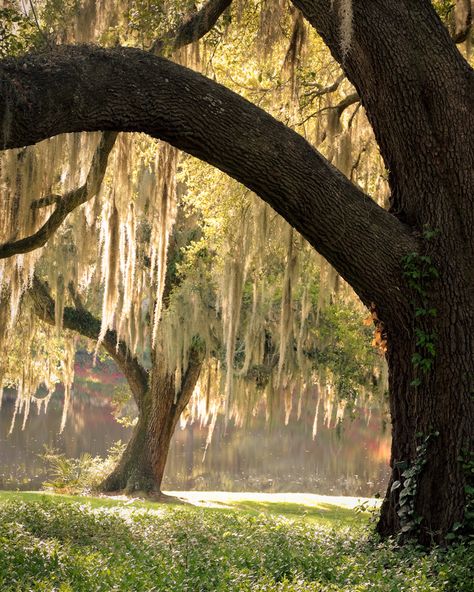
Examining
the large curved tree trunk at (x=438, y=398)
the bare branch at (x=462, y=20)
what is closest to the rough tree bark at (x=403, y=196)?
the large curved tree trunk at (x=438, y=398)

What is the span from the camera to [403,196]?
6.70 meters

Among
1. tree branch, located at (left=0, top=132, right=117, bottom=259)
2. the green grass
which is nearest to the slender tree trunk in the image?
tree branch, located at (left=0, top=132, right=117, bottom=259)

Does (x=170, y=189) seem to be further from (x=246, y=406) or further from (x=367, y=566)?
(x=246, y=406)

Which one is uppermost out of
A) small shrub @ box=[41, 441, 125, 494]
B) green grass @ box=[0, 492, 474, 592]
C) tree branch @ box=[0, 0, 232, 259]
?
tree branch @ box=[0, 0, 232, 259]

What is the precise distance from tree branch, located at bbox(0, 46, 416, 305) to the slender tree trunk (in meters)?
8.90

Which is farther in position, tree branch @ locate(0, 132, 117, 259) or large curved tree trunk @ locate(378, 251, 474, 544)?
tree branch @ locate(0, 132, 117, 259)

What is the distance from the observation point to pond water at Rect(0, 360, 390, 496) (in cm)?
2175

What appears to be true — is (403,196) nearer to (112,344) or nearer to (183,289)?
(183,289)

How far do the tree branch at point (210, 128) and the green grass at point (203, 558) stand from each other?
1877mm

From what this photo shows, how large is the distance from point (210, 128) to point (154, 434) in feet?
33.0

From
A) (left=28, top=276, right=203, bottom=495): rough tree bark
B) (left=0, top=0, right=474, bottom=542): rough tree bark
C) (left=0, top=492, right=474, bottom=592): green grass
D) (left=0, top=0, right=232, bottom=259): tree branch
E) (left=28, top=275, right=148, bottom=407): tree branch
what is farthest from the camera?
Answer: (left=28, top=275, right=148, bottom=407): tree branch

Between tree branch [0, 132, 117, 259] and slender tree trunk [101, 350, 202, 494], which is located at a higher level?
tree branch [0, 132, 117, 259]

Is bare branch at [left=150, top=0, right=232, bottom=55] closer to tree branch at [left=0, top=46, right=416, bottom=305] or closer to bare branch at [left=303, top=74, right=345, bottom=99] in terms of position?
tree branch at [left=0, top=46, right=416, bottom=305]

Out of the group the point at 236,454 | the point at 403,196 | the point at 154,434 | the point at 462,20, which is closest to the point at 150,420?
the point at 154,434
